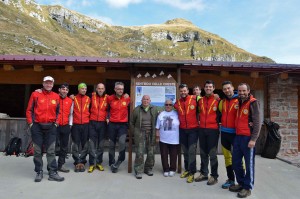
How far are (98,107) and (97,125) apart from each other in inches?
14.3

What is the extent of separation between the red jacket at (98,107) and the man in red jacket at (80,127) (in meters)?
0.10

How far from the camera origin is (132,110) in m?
5.28

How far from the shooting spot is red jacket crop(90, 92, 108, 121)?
5.17m

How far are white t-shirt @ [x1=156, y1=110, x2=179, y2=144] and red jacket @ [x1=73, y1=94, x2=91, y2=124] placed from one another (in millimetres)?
1469

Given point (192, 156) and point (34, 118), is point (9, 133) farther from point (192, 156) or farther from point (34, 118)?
point (192, 156)

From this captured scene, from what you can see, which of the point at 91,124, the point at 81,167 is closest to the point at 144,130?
the point at 91,124

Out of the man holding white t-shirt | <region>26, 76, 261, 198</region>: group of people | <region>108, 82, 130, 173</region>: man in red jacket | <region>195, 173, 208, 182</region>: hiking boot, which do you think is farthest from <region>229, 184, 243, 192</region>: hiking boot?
<region>108, 82, 130, 173</region>: man in red jacket

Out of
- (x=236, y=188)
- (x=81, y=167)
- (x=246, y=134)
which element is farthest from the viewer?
(x=81, y=167)

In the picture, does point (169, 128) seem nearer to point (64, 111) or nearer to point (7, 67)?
point (64, 111)

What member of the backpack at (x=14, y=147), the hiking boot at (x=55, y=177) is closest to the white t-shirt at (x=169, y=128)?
the hiking boot at (x=55, y=177)

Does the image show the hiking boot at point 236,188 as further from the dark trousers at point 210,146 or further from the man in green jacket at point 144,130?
the man in green jacket at point 144,130

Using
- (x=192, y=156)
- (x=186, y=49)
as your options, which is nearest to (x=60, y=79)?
(x=192, y=156)

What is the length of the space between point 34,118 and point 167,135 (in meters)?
2.44

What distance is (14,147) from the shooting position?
6695 mm
